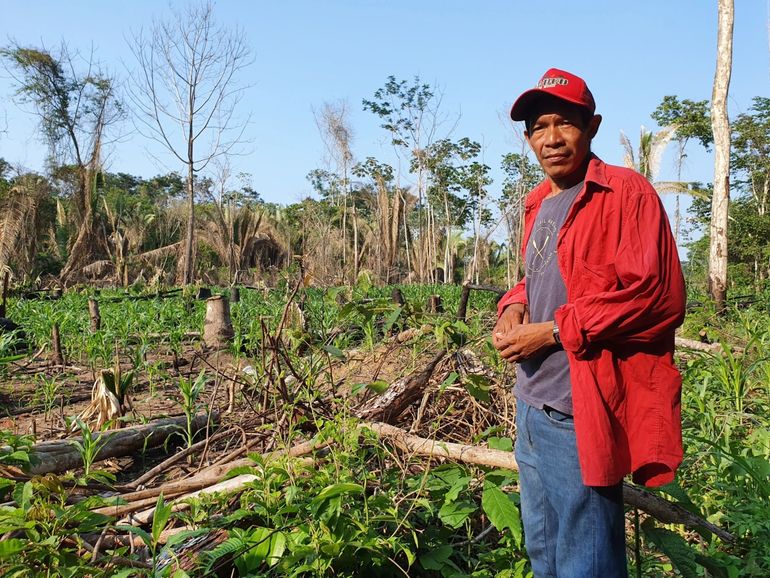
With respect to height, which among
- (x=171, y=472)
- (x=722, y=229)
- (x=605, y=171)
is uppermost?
(x=722, y=229)

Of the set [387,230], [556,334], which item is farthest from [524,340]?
[387,230]

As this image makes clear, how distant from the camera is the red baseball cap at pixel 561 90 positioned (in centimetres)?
149

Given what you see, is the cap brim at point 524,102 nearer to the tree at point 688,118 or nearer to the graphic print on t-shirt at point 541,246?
the graphic print on t-shirt at point 541,246

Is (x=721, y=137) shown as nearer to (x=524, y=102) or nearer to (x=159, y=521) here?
(x=524, y=102)

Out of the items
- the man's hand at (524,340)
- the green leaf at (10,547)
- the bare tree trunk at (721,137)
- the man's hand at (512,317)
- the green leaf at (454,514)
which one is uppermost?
the bare tree trunk at (721,137)

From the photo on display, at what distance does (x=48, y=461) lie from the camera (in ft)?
9.72

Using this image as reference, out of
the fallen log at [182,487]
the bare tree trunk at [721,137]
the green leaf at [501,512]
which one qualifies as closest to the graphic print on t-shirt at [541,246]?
the green leaf at [501,512]

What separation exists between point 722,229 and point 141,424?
9.61 m

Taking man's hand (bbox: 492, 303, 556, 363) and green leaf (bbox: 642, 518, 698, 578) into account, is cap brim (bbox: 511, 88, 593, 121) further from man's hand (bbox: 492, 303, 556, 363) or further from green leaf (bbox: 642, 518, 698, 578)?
green leaf (bbox: 642, 518, 698, 578)

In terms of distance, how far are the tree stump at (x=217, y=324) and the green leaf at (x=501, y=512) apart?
5.93 m

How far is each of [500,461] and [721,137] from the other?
9.91m

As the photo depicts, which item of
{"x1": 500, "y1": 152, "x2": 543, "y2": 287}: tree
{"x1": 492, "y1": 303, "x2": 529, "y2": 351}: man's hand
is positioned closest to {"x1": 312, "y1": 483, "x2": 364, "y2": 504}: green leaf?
{"x1": 492, "y1": 303, "x2": 529, "y2": 351}: man's hand

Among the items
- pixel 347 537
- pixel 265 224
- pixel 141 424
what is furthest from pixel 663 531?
pixel 265 224

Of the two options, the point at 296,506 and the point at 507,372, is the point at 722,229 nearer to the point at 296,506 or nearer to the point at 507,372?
the point at 507,372
